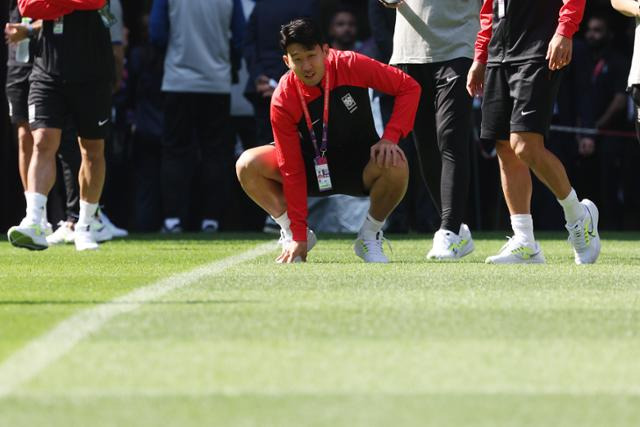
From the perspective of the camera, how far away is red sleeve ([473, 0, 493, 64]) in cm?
780

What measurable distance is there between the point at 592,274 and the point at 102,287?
2175mm

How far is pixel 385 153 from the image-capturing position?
750 cm

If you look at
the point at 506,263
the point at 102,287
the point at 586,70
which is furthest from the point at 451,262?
the point at 586,70

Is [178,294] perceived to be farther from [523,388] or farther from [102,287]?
[523,388]

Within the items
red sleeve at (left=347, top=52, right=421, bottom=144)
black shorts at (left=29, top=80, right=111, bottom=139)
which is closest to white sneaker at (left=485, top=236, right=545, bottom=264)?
red sleeve at (left=347, top=52, right=421, bottom=144)

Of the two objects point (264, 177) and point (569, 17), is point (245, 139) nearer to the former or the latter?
point (264, 177)

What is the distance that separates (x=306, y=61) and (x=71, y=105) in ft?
8.09

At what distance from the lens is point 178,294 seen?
6.04m

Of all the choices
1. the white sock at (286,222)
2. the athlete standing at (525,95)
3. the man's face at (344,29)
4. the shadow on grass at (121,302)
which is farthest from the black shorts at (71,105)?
the man's face at (344,29)

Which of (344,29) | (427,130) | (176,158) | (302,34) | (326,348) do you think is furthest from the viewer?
(344,29)

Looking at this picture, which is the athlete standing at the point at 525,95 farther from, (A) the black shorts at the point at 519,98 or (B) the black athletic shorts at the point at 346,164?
(B) the black athletic shorts at the point at 346,164

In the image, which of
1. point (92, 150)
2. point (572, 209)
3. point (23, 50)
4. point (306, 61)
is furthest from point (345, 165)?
point (23, 50)

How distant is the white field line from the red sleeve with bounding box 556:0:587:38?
1.97 metres

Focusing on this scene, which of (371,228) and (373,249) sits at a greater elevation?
(371,228)
